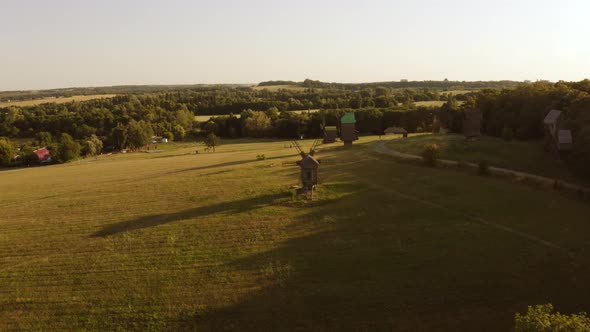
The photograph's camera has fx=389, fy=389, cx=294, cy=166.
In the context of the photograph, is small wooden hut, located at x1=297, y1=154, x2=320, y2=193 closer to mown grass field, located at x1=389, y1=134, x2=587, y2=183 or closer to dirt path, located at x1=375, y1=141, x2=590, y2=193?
dirt path, located at x1=375, y1=141, x2=590, y2=193

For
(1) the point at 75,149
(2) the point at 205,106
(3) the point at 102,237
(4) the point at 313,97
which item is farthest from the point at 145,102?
(3) the point at 102,237

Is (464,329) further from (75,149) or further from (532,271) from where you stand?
(75,149)

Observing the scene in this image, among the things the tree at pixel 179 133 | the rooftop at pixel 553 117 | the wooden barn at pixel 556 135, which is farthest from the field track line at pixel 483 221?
the tree at pixel 179 133

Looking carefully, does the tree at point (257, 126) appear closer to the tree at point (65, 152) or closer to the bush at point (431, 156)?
the tree at point (65, 152)

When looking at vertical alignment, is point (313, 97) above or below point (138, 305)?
above

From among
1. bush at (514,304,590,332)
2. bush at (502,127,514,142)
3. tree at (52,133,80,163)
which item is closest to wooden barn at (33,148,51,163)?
tree at (52,133,80,163)

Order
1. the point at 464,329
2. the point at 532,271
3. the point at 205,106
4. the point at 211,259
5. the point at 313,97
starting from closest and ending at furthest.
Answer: the point at 464,329 < the point at 532,271 < the point at 211,259 < the point at 205,106 < the point at 313,97
